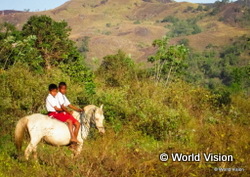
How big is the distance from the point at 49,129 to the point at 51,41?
20831 mm

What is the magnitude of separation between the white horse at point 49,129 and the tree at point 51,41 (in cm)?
1596

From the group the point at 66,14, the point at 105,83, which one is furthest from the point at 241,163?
the point at 66,14

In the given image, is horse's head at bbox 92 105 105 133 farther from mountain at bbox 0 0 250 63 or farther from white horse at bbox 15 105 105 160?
mountain at bbox 0 0 250 63

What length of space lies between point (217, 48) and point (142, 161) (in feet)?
364

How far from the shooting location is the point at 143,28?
157 m

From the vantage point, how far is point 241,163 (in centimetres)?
620

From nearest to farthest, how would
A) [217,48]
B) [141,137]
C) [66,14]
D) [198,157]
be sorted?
[198,157] → [141,137] → [217,48] → [66,14]

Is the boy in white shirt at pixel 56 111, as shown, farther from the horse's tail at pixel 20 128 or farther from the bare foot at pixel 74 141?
the horse's tail at pixel 20 128

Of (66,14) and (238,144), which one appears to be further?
(66,14)

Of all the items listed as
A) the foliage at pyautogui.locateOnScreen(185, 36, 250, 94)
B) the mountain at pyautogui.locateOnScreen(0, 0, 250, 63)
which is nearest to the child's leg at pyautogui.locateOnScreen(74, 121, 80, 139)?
the foliage at pyautogui.locateOnScreen(185, 36, 250, 94)

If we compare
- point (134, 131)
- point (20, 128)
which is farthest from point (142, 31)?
point (20, 128)

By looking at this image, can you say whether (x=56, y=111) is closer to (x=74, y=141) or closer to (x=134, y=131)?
(x=74, y=141)

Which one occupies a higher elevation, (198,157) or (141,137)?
(198,157)

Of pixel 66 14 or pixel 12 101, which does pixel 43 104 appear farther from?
pixel 66 14
